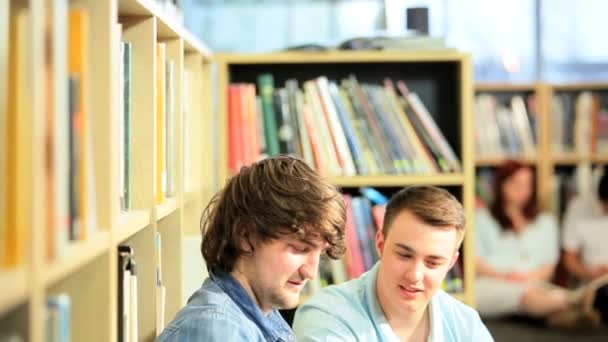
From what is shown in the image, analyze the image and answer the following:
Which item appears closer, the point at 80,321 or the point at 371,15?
the point at 80,321

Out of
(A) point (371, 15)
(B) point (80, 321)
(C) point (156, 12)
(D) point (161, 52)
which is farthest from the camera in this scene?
(A) point (371, 15)

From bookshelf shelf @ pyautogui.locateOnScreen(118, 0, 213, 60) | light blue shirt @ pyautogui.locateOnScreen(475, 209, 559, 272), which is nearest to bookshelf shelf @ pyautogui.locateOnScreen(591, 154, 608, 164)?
light blue shirt @ pyautogui.locateOnScreen(475, 209, 559, 272)

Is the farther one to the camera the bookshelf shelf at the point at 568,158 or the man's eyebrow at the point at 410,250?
the bookshelf shelf at the point at 568,158

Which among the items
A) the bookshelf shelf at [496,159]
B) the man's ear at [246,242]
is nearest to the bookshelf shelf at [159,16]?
the man's ear at [246,242]

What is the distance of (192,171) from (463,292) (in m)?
0.97

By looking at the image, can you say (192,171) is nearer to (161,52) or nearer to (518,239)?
(161,52)

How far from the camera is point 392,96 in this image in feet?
9.68

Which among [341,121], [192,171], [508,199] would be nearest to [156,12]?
[192,171]

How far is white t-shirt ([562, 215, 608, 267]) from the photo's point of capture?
15.8 ft

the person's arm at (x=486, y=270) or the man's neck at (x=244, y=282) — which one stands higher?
the man's neck at (x=244, y=282)

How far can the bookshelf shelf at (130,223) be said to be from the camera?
4.40 ft

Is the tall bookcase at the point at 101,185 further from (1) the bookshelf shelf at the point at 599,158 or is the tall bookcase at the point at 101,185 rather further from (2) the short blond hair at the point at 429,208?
(1) the bookshelf shelf at the point at 599,158

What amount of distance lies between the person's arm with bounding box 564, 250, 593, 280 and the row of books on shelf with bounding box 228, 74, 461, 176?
7.34 ft

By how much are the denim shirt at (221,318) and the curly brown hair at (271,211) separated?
5 centimetres
